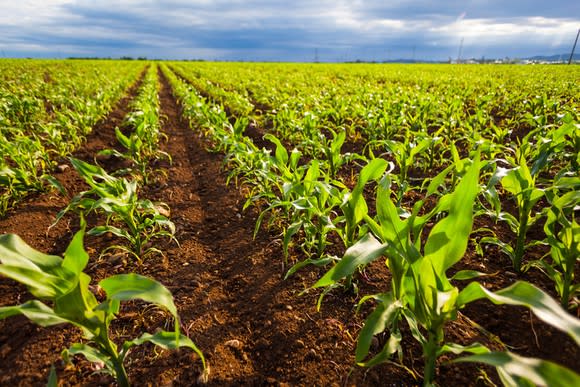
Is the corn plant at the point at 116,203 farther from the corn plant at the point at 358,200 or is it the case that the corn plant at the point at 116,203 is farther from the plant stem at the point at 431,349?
the plant stem at the point at 431,349

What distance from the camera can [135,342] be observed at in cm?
131

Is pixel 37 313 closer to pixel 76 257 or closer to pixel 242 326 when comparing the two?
pixel 76 257

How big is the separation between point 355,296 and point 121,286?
1398 millimetres

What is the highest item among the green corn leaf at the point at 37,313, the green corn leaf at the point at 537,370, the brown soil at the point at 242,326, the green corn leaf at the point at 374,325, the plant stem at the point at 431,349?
the green corn leaf at the point at 537,370

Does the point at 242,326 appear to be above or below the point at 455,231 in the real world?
below

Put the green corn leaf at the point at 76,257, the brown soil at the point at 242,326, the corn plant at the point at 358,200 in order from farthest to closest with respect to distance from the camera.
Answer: the corn plant at the point at 358,200 → the brown soil at the point at 242,326 → the green corn leaf at the point at 76,257

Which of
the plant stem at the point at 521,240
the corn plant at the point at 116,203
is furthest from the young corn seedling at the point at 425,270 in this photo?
the corn plant at the point at 116,203

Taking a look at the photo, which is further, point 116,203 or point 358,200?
point 116,203

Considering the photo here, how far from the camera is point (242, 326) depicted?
1970mm

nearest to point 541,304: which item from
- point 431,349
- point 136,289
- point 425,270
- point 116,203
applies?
point 425,270

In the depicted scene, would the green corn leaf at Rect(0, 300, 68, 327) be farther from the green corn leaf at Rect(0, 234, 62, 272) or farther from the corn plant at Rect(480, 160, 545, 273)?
the corn plant at Rect(480, 160, 545, 273)

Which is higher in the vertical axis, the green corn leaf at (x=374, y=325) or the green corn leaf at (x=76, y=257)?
the green corn leaf at (x=76, y=257)

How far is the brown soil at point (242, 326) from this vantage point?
1.59 m

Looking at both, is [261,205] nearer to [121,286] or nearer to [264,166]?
[264,166]
